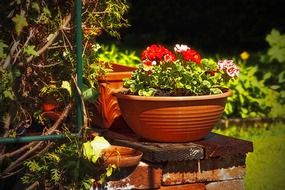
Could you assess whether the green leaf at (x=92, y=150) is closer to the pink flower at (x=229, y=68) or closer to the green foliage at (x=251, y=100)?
the pink flower at (x=229, y=68)

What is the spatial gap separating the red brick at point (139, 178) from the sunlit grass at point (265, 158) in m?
1.52

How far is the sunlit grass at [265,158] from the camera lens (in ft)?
17.1

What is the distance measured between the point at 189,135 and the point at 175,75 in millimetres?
359

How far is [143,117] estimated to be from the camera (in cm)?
395

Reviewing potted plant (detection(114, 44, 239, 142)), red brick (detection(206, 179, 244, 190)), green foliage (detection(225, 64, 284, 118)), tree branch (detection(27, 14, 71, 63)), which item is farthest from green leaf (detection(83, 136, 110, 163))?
green foliage (detection(225, 64, 284, 118))

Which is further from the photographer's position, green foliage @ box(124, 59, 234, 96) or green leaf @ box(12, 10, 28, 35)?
green foliage @ box(124, 59, 234, 96)

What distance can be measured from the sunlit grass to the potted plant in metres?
1.29

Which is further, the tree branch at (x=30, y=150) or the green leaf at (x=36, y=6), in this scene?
the tree branch at (x=30, y=150)

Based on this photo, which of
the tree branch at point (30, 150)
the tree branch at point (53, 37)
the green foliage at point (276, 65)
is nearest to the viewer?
the tree branch at point (53, 37)

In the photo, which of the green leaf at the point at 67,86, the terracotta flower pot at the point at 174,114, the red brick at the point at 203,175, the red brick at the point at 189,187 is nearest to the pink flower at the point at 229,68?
the terracotta flower pot at the point at 174,114

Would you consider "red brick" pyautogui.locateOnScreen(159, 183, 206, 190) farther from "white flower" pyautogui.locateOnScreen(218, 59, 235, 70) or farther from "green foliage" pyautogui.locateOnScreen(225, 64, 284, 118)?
"green foliage" pyautogui.locateOnScreen(225, 64, 284, 118)

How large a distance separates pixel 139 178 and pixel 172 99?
1.58ft

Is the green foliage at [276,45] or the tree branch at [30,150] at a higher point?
the green foliage at [276,45]

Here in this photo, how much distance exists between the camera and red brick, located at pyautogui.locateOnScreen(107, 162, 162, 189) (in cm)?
368
